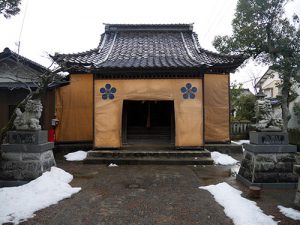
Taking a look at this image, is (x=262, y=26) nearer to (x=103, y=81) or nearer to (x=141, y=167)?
(x=103, y=81)

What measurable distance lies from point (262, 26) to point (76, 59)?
1038 cm

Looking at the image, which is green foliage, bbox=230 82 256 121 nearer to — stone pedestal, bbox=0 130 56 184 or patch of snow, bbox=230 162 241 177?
patch of snow, bbox=230 162 241 177

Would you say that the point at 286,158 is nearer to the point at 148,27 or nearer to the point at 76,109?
the point at 76,109

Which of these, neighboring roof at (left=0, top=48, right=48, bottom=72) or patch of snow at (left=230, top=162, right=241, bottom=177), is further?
neighboring roof at (left=0, top=48, right=48, bottom=72)

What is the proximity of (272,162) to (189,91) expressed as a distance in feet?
16.7

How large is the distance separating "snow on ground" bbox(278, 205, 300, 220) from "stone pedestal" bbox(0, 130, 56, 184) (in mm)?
6165

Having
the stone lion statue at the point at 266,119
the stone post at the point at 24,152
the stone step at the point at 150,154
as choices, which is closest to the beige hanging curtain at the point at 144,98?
the stone step at the point at 150,154

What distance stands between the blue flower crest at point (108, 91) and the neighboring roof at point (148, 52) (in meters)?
0.91

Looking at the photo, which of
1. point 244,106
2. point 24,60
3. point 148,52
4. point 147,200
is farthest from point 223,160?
point 244,106

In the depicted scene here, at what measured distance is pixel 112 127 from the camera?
11.4 metres

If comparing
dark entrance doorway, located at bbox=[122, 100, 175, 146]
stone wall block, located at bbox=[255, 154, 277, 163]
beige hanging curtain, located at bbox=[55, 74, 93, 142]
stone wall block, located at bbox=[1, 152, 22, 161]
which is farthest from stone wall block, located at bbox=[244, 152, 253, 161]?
beige hanging curtain, located at bbox=[55, 74, 93, 142]

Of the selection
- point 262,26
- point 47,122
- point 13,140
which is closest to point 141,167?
point 13,140

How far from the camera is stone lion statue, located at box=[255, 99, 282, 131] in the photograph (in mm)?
7394

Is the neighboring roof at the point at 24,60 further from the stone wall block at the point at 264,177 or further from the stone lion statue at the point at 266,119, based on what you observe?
the stone wall block at the point at 264,177
